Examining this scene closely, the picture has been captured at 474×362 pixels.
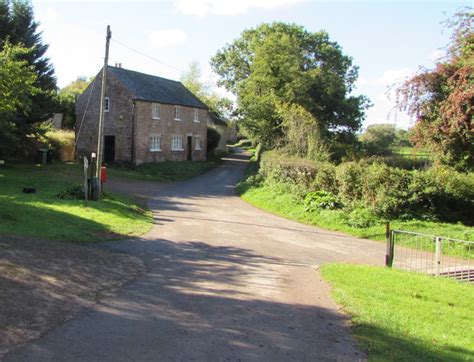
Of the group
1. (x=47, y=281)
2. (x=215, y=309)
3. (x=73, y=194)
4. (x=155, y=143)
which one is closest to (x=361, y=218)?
(x=73, y=194)

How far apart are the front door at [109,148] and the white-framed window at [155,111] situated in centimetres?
394

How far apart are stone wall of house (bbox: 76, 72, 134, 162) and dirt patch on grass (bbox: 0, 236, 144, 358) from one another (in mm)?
28362

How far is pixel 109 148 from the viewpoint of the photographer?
129 ft

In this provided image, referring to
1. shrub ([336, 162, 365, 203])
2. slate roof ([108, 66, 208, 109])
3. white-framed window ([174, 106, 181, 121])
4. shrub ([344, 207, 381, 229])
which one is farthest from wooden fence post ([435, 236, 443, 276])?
white-framed window ([174, 106, 181, 121])

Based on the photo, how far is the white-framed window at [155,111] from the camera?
39531 mm

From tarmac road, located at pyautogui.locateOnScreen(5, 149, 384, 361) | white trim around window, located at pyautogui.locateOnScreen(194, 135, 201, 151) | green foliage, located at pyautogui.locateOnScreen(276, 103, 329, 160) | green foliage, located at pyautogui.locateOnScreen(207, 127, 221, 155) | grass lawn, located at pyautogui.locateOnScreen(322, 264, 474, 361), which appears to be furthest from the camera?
green foliage, located at pyautogui.locateOnScreen(207, 127, 221, 155)

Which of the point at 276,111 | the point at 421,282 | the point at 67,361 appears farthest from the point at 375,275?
the point at 276,111

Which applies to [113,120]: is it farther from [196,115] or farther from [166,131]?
[196,115]

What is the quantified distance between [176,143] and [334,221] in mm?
26387

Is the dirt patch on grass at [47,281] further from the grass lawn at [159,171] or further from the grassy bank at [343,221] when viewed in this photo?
the grass lawn at [159,171]

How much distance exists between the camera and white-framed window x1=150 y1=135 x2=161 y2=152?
3984 cm

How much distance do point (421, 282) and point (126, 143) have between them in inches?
1241

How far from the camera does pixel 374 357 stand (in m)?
5.59

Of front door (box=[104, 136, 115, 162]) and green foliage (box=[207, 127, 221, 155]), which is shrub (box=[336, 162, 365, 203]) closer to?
front door (box=[104, 136, 115, 162])
